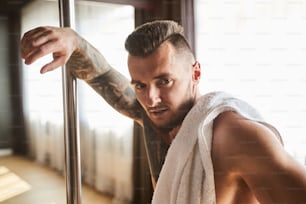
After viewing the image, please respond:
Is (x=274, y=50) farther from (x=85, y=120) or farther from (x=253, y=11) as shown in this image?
(x=85, y=120)

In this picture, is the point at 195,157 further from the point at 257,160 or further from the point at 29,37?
the point at 29,37

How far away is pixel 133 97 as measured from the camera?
60cm

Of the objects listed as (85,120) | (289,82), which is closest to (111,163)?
(85,120)

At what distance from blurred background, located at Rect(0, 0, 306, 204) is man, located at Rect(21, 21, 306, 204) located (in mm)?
17

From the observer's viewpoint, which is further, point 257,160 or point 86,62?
point 86,62

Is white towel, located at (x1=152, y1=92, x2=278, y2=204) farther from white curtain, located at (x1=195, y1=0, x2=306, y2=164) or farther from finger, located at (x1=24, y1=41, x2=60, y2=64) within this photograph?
finger, located at (x1=24, y1=41, x2=60, y2=64)

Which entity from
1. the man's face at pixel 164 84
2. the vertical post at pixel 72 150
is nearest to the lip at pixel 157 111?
the man's face at pixel 164 84

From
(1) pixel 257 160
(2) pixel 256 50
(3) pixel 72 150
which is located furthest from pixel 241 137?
(3) pixel 72 150

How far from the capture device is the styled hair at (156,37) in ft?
1.81

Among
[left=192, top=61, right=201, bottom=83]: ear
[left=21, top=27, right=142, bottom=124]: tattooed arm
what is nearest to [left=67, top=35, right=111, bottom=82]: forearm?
[left=21, top=27, right=142, bottom=124]: tattooed arm

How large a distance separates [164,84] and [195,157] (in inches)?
4.6

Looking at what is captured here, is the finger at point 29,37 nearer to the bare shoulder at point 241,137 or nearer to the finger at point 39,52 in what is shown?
the finger at point 39,52

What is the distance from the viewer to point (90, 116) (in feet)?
1.98

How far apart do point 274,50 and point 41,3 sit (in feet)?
1.17
